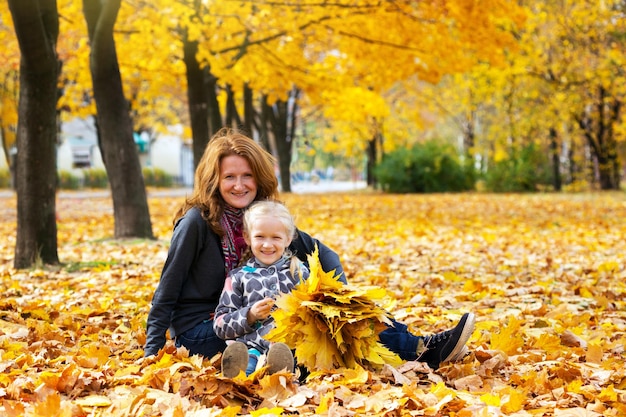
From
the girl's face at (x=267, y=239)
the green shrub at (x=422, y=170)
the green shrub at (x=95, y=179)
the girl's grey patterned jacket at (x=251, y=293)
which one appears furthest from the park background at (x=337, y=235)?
the green shrub at (x=95, y=179)

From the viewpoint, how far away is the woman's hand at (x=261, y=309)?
3.89m

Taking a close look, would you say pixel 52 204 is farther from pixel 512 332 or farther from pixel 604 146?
pixel 604 146

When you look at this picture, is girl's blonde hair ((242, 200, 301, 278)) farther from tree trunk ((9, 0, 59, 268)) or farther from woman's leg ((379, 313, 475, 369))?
tree trunk ((9, 0, 59, 268))

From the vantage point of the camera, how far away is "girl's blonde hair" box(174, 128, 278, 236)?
14.6ft

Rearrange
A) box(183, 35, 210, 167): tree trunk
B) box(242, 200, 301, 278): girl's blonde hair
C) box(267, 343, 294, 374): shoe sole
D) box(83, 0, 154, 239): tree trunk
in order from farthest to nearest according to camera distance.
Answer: box(183, 35, 210, 167): tree trunk < box(83, 0, 154, 239): tree trunk < box(242, 200, 301, 278): girl's blonde hair < box(267, 343, 294, 374): shoe sole

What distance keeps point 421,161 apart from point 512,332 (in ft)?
82.5

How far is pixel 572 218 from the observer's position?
15.2 m

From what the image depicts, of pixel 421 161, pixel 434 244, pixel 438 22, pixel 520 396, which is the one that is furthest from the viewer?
pixel 421 161

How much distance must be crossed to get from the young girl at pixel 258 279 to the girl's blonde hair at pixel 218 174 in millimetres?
303

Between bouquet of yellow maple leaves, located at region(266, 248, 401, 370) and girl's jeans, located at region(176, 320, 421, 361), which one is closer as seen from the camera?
bouquet of yellow maple leaves, located at region(266, 248, 401, 370)

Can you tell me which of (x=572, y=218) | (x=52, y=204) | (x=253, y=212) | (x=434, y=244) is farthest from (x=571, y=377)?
(x=572, y=218)

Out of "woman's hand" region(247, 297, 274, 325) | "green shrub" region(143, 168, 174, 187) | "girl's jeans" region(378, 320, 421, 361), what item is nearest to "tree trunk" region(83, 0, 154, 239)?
"woman's hand" region(247, 297, 274, 325)

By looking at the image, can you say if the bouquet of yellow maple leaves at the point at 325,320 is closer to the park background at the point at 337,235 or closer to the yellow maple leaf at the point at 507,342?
the park background at the point at 337,235

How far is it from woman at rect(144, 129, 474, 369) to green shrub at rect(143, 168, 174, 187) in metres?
43.9
